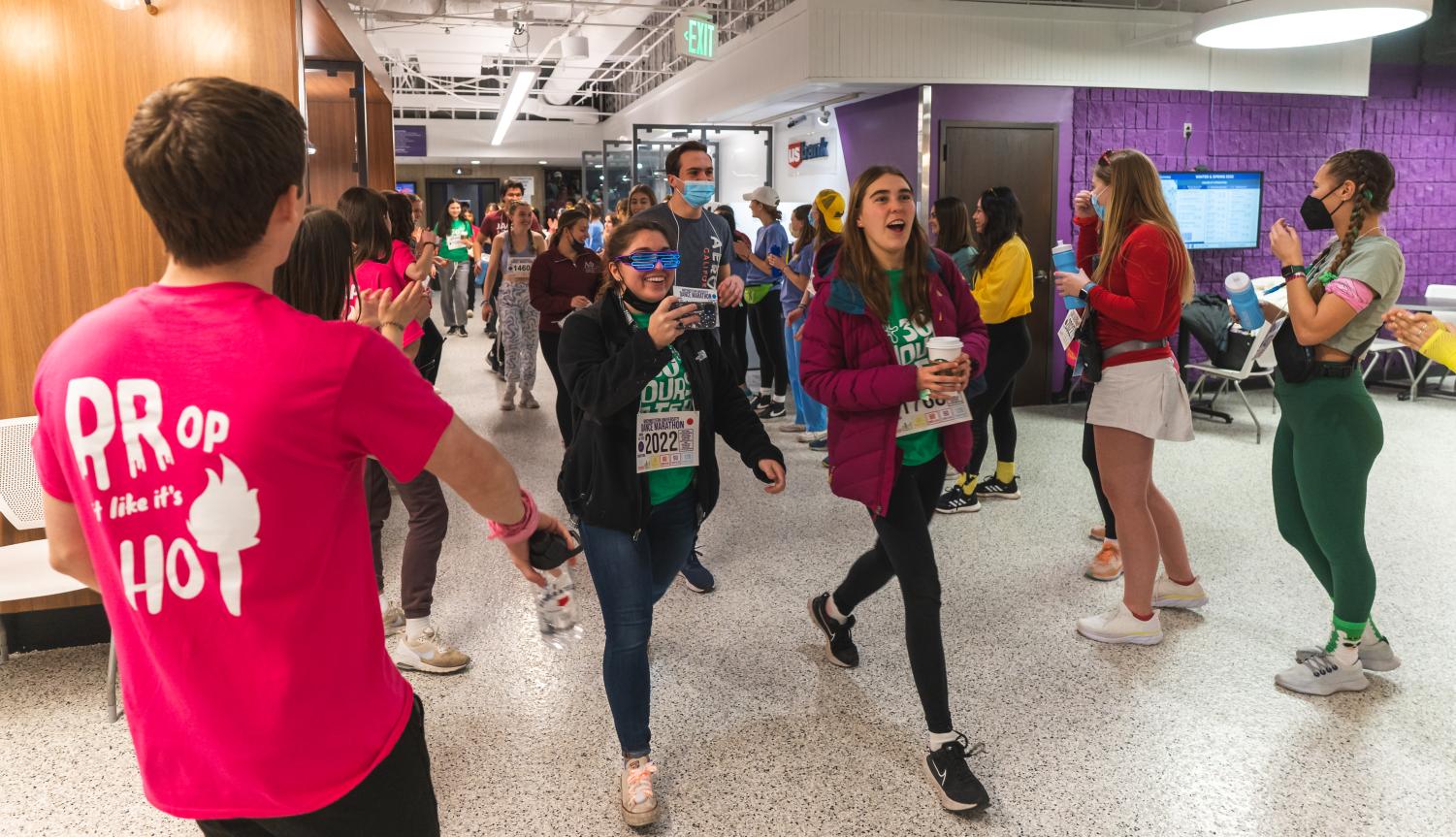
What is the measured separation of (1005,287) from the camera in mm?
5035

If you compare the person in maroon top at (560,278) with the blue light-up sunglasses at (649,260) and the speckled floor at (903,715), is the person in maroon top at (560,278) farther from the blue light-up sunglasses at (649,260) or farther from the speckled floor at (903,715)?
the blue light-up sunglasses at (649,260)

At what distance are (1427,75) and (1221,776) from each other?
8.94 m

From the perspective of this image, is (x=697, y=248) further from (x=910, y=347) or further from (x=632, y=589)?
(x=632, y=589)

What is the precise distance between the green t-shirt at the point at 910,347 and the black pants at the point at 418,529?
5.23ft

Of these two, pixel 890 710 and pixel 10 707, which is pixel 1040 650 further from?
pixel 10 707

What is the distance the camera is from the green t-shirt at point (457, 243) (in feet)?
38.7

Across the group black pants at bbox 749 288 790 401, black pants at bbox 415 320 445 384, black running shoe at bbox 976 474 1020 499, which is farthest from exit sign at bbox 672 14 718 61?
black pants at bbox 415 320 445 384

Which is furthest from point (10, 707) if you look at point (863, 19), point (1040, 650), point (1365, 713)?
point (863, 19)

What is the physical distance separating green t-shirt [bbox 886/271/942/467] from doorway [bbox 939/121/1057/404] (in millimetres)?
5358

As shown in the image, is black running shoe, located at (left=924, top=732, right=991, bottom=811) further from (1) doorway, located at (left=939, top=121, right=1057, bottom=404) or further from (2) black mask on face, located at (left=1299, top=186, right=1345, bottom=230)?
(1) doorway, located at (left=939, top=121, right=1057, bottom=404)

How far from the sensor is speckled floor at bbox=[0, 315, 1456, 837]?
8.20ft

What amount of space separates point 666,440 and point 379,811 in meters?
1.31

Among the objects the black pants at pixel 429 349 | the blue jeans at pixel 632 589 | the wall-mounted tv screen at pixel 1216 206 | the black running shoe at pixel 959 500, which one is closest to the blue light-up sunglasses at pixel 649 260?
the blue jeans at pixel 632 589

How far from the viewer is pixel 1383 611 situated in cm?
372
